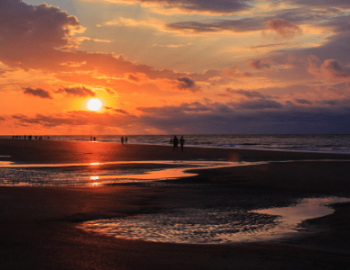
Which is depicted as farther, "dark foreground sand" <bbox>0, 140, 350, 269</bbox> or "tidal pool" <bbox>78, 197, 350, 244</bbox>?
"tidal pool" <bbox>78, 197, 350, 244</bbox>

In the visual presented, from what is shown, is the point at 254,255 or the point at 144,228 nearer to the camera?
the point at 254,255

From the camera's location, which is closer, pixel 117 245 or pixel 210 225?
pixel 117 245

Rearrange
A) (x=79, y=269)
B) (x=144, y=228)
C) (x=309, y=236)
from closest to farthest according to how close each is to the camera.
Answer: (x=79, y=269) < (x=309, y=236) < (x=144, y=228)

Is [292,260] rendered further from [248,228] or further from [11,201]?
[11,201]

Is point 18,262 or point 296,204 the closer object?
point 18,262

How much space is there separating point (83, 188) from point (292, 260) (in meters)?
11.8

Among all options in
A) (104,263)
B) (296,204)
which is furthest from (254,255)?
(296,204)

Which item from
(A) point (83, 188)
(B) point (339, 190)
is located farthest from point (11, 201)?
(B) point (339, 190)

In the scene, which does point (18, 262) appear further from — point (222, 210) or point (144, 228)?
point (222, 210)

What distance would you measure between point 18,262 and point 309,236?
246 inches

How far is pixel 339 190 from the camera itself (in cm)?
1702

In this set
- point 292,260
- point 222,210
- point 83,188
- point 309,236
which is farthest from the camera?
point 83,188

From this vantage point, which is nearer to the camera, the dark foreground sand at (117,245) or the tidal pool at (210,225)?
the dark foreground sand at (117,245)

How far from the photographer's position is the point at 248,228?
951 cm
